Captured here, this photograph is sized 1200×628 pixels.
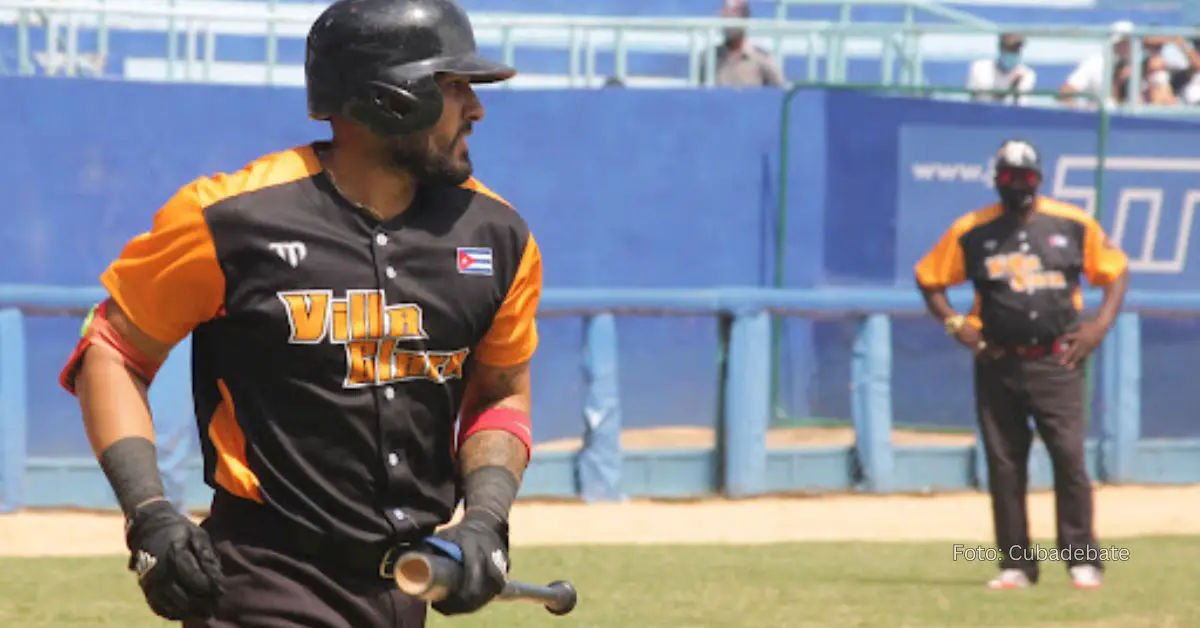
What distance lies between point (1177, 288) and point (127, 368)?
14183 mm

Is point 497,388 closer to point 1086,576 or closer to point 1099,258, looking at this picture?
point 1086,576

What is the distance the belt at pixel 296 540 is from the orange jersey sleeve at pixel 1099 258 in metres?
7.54

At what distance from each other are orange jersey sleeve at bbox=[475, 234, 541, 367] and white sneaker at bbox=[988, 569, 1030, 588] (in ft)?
21.7

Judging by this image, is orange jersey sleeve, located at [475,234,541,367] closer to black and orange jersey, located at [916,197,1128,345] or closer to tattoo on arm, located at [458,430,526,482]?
tattoo on arm, located at [458,430,526,482]

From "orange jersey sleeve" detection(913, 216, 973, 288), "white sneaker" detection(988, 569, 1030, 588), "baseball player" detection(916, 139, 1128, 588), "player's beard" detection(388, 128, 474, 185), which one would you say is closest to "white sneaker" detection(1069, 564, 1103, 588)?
"baseball player" detection(916, 139, 1128, 588)

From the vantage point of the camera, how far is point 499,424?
4.65m

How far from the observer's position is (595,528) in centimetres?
1342

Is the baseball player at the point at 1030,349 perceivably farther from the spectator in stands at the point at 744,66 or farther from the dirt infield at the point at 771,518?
the spectator in stands at the point at 744,66

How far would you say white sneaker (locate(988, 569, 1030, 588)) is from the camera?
10.8 meters

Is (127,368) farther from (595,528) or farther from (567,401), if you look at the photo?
(567,401)

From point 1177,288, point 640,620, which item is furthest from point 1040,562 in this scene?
point 1177,288

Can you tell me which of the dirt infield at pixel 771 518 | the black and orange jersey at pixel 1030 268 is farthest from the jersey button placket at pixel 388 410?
the dirt infield at pixel 771 518

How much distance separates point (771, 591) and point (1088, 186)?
739 cm

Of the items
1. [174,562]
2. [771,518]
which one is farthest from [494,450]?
[771,518]
